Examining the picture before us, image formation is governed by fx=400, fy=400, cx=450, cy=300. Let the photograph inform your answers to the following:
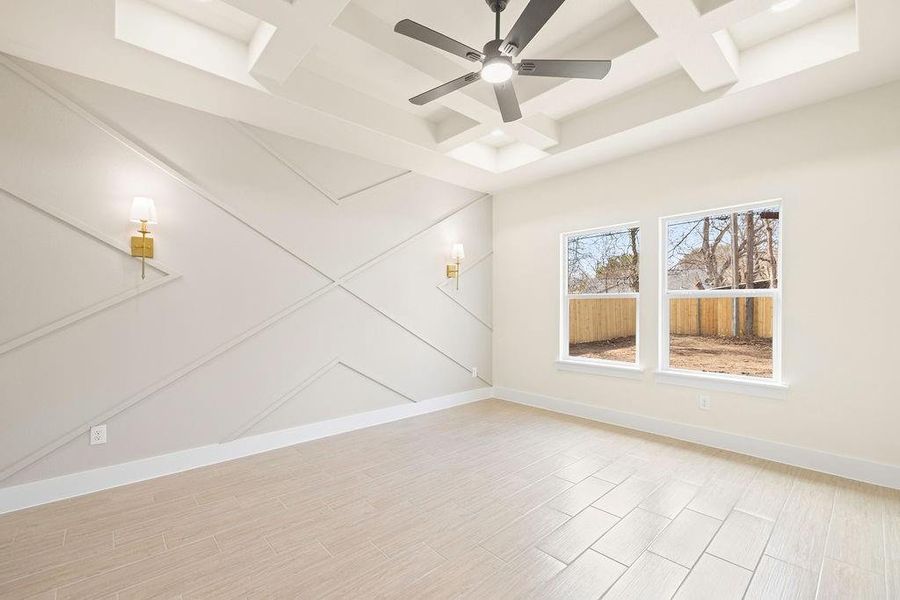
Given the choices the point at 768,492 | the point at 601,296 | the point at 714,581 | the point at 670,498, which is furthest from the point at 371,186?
the point at 768,492

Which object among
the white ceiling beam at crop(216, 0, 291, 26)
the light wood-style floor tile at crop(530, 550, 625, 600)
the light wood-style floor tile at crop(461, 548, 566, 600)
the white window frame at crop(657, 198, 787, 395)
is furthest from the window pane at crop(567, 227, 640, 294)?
the white ceiling beam at crop(216, 0, 291, 26)

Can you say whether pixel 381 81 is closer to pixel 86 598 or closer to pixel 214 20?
pixel 214 20

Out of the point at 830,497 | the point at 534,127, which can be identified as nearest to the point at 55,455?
the point at 534,127

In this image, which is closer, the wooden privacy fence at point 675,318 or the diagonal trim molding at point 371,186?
the wooden privacy fence at point 675,318

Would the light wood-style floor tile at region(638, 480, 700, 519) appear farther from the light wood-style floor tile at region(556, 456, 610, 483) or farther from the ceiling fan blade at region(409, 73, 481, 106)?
the ceiling fan blade at region(409, 73, 481, 106)

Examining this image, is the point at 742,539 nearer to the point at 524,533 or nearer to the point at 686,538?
the point at 686,538

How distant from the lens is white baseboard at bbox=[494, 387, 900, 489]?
9.19 feet

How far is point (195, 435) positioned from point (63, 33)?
274 centimetres

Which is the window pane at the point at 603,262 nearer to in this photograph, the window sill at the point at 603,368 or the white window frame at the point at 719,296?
the white window frame at the point at 719,296

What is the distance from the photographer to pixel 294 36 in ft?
8.02

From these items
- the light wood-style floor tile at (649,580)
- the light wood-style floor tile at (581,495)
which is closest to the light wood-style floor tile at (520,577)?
the light wood-style floor tile at (649,580)

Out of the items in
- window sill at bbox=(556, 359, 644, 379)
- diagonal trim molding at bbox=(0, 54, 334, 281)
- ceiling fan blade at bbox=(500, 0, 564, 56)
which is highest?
ceiling fan blade at bbox=(500, 0, 564, 56)

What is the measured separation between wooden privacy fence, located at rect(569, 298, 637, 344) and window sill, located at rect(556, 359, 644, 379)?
11.3 inches

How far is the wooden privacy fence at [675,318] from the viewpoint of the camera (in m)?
3.45
